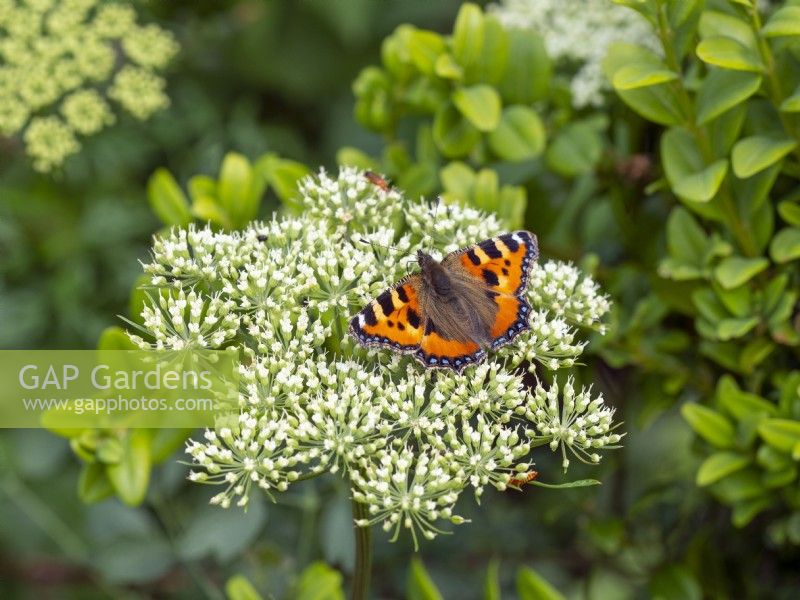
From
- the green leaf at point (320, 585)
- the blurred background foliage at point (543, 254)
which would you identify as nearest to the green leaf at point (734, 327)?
the blurred background foliage at point (543, 254)

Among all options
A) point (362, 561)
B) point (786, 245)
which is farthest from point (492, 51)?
point (362, 561)

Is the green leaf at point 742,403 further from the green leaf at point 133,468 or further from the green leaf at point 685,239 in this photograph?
the green leaf at point 133,468

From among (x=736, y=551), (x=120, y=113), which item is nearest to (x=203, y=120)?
(x=120, y=113)

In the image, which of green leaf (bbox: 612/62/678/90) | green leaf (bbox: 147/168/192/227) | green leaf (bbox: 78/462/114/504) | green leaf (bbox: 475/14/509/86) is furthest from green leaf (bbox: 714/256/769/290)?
green leaf (bbox: 78/462/114/504)

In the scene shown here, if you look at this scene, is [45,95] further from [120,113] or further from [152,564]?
[152,564]

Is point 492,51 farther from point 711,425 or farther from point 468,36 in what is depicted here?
point 711,425
